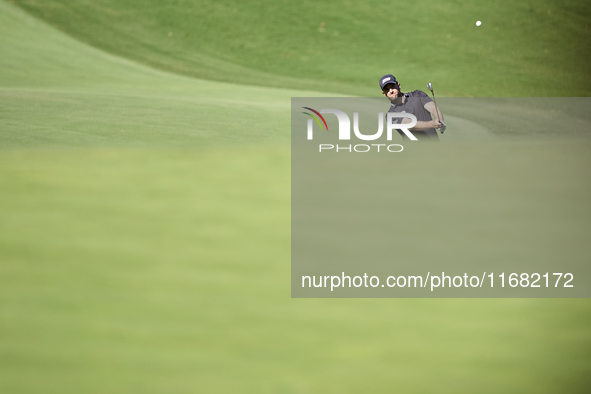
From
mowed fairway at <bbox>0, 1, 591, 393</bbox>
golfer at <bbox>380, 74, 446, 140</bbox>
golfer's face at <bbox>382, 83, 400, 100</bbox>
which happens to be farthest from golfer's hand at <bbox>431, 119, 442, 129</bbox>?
mowed fairway at <bbox>0, 1, 591, 393</bbox>

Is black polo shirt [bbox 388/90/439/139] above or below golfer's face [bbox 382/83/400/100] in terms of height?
below

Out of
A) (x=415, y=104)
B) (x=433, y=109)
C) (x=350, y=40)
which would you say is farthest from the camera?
(x=350, y=40)

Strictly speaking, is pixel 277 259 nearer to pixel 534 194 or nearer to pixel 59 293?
pixel 59 293

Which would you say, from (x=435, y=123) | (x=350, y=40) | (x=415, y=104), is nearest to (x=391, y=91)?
(x=415, y=104)

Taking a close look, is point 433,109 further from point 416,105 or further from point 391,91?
point 391,91

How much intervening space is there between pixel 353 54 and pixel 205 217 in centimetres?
1082

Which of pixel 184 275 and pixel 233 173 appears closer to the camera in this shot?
pixel 184 275

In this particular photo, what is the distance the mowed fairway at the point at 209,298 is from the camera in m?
2.40

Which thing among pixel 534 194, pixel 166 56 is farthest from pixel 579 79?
pixel 534 194

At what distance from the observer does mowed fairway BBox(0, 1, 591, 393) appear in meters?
2.40

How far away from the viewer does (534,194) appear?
5094mm

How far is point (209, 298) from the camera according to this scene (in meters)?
3.15

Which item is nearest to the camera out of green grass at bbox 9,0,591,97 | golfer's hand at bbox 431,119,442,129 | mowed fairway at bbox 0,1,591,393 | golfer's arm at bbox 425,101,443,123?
mowed fairway at bbox 0,1,591,393

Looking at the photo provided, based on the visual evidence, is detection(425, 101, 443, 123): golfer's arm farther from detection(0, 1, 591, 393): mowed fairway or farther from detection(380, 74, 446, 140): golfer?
detection(0, 1, 591, 393): mowed fairway
